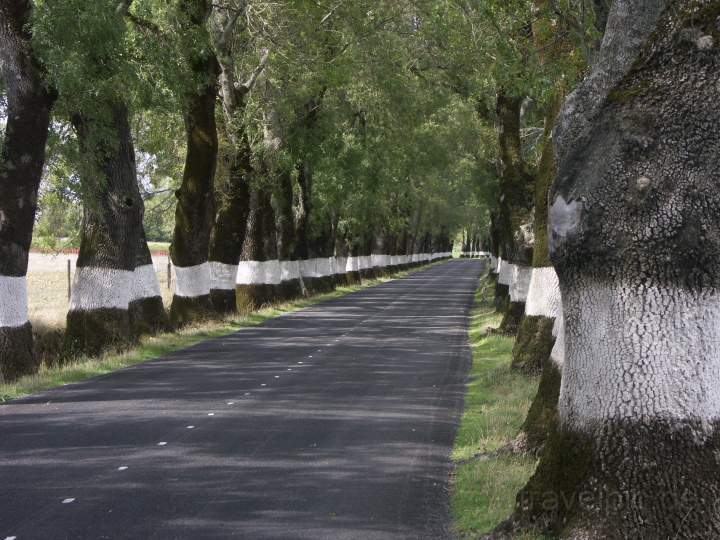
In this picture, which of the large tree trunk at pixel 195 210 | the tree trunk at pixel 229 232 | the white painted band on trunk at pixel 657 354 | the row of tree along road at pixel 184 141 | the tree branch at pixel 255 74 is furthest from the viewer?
the tree trunk at pixel 229 232

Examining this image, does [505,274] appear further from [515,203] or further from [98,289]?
[98,289]

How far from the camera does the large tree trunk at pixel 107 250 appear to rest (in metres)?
18.8

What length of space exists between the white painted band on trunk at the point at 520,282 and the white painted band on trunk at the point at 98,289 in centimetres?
861

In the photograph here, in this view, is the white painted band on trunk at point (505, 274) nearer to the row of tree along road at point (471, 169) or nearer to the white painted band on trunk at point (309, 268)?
the row of tree along road at point (471, 169)

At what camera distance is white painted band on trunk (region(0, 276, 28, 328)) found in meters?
15.5

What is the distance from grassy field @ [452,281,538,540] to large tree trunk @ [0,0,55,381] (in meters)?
7.23

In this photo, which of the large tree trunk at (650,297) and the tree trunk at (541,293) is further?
the tree trunk at (541,293)

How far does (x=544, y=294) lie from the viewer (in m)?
14.3

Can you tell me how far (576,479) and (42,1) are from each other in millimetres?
12248

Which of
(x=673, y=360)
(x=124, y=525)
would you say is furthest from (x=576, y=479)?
(x=124, y=525)

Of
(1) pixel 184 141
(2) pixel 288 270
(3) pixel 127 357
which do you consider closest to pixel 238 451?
(3) pixel 127 357

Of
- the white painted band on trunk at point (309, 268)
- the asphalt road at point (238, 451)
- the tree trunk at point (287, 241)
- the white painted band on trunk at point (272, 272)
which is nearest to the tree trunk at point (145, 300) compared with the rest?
the asphalt road at point (238, 451)

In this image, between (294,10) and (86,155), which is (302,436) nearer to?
(86,155)

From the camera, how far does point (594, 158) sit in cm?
627
